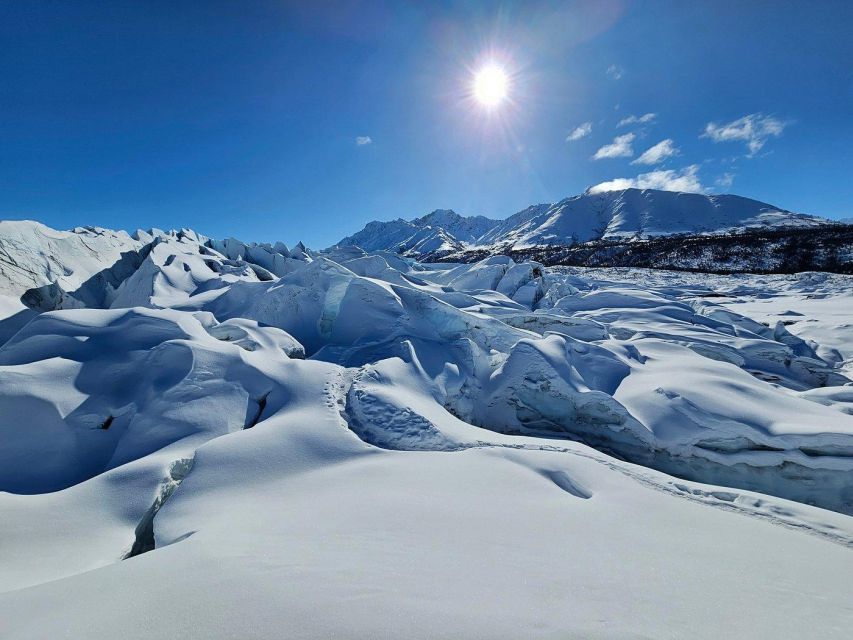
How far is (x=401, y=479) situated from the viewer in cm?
491

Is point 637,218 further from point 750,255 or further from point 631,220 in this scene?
point 750,255

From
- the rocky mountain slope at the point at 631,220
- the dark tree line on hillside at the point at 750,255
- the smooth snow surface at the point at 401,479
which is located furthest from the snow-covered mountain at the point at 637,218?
the smooth snow surface at the point at 401,479

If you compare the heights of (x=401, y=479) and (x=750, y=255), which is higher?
(x=750, y=255)

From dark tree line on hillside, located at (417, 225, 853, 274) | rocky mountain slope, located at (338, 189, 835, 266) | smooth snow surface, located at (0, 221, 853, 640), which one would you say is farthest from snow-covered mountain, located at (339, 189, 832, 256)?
smooth snow surface, located at (0, 221, 853, 640)

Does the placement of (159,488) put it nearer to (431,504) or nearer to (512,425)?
(431,504)

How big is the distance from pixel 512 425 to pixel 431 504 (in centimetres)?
523

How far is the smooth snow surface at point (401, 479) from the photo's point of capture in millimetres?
2510

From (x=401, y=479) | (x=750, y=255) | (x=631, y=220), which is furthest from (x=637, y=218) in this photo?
(x=401, y=479)

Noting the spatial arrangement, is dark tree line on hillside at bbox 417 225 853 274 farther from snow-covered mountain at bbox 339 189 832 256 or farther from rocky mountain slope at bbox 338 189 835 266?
snow-covered mountain at bbox 339 189 832 256

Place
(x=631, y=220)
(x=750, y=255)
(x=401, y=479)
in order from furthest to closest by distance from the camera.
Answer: (x=631, y=220) < (x=750, y=255) < (x=401, y=479)

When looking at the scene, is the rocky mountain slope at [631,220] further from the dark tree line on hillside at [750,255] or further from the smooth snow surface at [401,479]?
the smooth snow surface at [401,479]

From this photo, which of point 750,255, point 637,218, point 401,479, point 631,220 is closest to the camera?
point 401,479

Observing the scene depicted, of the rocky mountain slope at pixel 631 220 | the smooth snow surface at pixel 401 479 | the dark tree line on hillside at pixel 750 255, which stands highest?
the rocky mountain slope at pixel 631 220

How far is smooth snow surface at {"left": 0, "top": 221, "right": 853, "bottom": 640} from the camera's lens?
2510 mm
